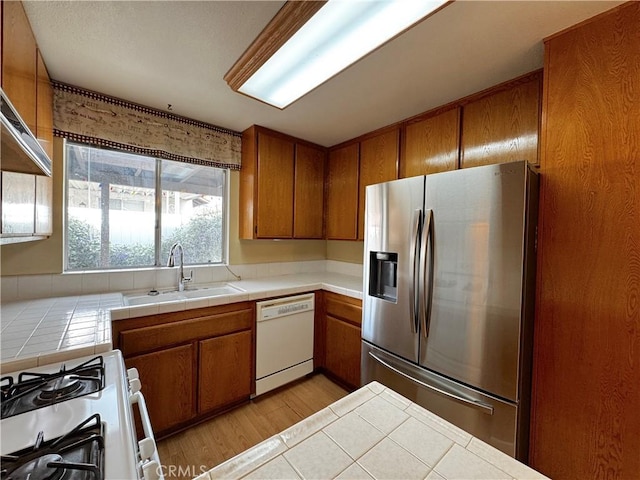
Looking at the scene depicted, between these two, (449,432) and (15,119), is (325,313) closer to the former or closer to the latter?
(449,432)

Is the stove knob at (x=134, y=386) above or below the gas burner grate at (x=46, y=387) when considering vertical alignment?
below

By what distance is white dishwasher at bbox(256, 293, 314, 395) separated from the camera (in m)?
2.17

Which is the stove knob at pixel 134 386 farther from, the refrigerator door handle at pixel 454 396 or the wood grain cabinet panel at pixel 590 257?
the wood grain cabinet panel at pixel 590 257

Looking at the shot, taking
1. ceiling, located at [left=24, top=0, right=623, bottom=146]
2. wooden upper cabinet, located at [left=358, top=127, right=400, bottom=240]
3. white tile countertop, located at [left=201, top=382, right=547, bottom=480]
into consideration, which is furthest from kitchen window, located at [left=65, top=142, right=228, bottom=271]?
white tile countertop, located at [left=201, top=382, right=547, bottom=480]

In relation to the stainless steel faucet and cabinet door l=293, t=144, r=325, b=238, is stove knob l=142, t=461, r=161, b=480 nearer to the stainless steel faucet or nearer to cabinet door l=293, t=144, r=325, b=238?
the stainless steel faucet

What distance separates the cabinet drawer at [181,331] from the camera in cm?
162

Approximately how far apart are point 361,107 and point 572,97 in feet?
4.04

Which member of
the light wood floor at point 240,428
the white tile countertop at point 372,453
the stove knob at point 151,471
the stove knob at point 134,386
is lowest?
the light wood floor at point 240,428

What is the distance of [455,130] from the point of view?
1927 mm

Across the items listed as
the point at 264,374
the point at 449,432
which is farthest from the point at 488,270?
the point at 264,374

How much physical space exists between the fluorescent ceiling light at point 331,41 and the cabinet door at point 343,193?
1.28 metres

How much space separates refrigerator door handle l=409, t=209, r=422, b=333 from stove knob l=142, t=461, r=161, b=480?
133 cm

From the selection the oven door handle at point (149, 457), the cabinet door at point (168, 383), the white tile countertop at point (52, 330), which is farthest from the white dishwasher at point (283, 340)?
the oven door handle at point (149, 457)

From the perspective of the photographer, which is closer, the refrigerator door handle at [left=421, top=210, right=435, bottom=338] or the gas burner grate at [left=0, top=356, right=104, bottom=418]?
the gas burner grate at [left=0, top=356, right=104, bottom=418]
